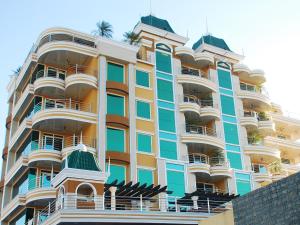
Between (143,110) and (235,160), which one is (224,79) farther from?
(143,110)

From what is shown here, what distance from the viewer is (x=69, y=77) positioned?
39188 millimetres

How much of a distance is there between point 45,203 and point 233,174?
16.7m

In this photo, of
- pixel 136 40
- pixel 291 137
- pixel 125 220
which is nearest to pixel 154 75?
pixel 136 40

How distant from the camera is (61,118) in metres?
37.3

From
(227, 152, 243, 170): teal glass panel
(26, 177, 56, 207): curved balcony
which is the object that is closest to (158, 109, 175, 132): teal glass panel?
(227, 152, 243, 170): teal glass panel

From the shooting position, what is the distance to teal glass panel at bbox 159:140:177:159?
39.9 m

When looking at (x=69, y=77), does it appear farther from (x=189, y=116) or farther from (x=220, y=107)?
(x=220, y=107)

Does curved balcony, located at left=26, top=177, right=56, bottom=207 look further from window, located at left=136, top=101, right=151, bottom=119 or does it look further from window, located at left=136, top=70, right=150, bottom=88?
window, located at left=136, top=70, right=150, bottom=88

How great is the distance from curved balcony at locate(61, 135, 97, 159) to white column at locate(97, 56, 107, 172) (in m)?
0.57

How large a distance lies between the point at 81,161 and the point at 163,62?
58.5 ft

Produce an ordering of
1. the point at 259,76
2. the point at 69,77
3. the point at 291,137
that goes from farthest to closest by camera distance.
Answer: the point at 291,137 → the point at 259,76 → the point at 69,77

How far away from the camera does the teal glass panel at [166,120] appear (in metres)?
41.2

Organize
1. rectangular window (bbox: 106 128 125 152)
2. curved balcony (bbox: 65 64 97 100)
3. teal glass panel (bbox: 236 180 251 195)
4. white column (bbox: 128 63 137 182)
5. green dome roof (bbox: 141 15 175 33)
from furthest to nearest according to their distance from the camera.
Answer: green dome roof (bbox: 141 15 175 33), teal glass panel (bbox: 236 180 251 195), curved balcony (bbox: 65 64 97 100), rectangular window (bbox: 106 128 125 152), white column (bbox: 128 63 137 182)

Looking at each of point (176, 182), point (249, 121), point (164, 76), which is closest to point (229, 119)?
point (249, 121)
